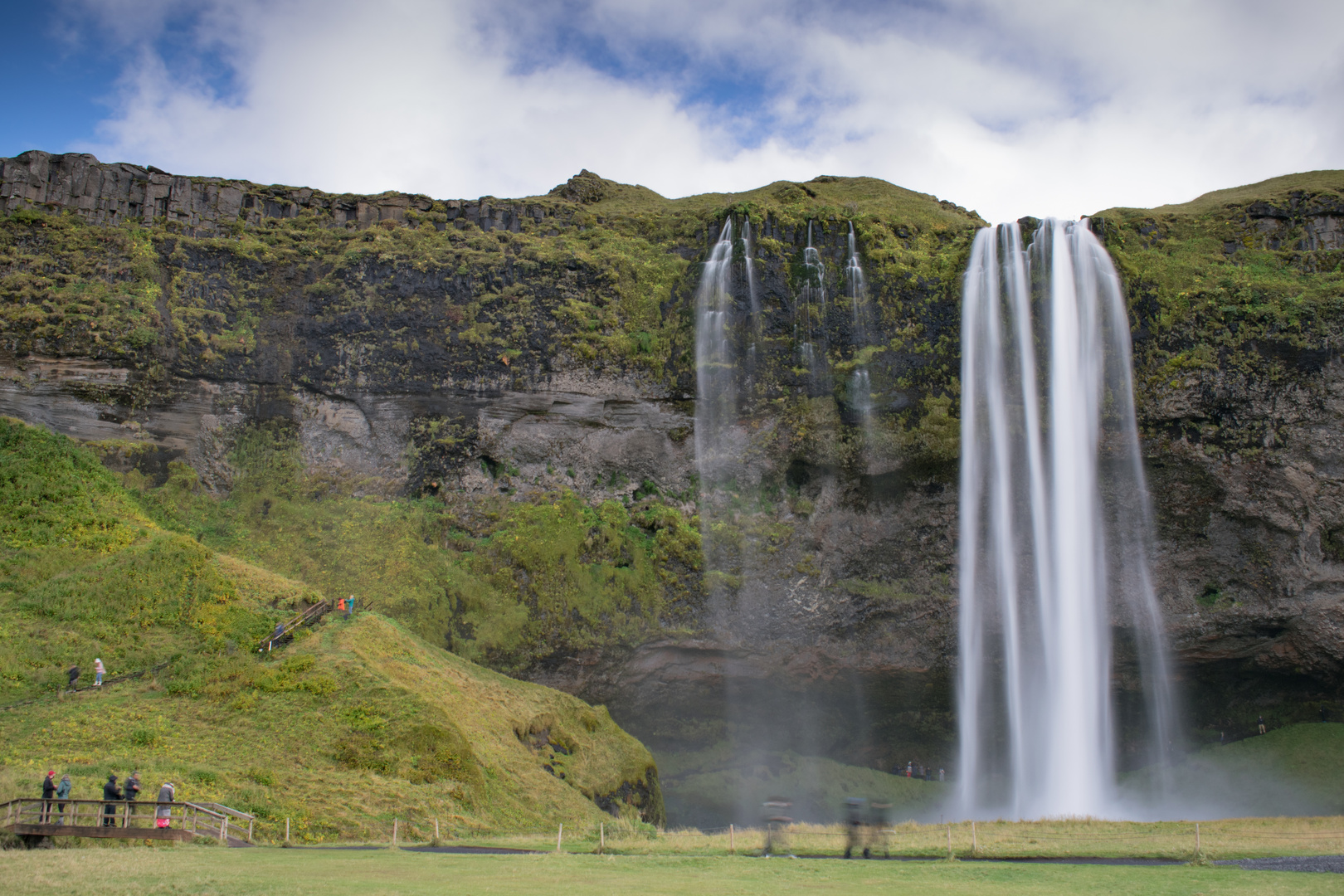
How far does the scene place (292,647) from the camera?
2603cm

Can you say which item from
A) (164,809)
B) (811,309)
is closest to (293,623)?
(164,809)

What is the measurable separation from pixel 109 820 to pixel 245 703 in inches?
289

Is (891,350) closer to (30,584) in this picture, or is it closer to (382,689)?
(382,689)

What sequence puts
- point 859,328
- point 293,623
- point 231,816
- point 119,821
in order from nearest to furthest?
1. point 119,821
2. point 231,816
3. point 293,623
4. point 859,328

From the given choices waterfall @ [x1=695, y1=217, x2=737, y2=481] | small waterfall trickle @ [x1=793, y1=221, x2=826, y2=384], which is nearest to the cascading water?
small waterfall trickle @ [x1=793, y1=221, x2=826, y2=384]

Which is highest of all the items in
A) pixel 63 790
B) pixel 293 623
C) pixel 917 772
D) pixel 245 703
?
pixel 293 623

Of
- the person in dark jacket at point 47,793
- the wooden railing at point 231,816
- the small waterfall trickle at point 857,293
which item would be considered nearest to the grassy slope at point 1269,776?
the small waterfall trickle at point 857,293

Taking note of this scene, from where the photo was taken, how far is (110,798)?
16.0 meters

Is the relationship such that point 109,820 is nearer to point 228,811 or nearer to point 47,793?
point 47,793

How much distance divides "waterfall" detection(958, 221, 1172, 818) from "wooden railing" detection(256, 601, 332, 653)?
2395 cm

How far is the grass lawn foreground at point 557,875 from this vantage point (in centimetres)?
1080

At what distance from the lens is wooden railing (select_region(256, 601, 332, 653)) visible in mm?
25913

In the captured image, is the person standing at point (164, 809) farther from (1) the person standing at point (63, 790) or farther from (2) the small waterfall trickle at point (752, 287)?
(2) the small waterfall trickle at point (752, 287)

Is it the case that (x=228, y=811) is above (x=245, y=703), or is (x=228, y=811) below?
below
